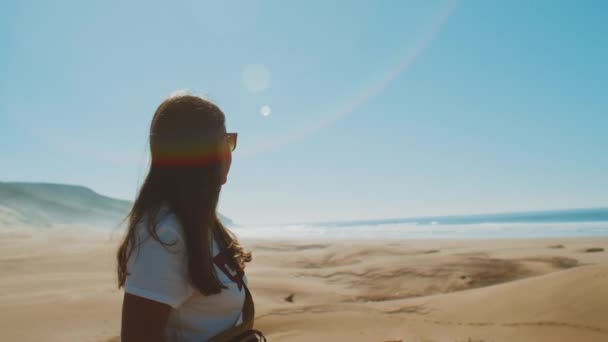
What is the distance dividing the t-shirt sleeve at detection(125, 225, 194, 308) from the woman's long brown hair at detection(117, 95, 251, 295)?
0.25 ft

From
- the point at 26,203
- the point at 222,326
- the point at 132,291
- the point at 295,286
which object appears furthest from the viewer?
the point at 26,203

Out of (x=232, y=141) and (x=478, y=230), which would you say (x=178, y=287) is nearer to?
(x=232, y=141)

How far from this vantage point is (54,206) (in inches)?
2137

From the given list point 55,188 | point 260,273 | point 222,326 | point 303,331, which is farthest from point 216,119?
point 55,188

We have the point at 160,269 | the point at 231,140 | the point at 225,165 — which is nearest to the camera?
the point at 160,269

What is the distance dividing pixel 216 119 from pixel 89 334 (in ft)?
15.8

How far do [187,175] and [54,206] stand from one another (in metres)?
63.8

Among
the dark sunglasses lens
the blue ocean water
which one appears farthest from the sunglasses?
the blue ocean water

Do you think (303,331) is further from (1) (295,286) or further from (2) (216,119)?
(2) (216,119)

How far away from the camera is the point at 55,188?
65750 mm

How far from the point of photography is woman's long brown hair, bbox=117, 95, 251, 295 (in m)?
1.47

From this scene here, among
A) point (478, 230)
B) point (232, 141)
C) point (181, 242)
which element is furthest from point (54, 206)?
point (181, 242)

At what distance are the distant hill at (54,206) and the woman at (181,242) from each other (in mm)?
41770

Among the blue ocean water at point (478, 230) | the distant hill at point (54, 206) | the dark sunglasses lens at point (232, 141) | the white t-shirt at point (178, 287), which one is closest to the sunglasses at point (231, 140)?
the dark sunglasses lens at point (232, 141)
